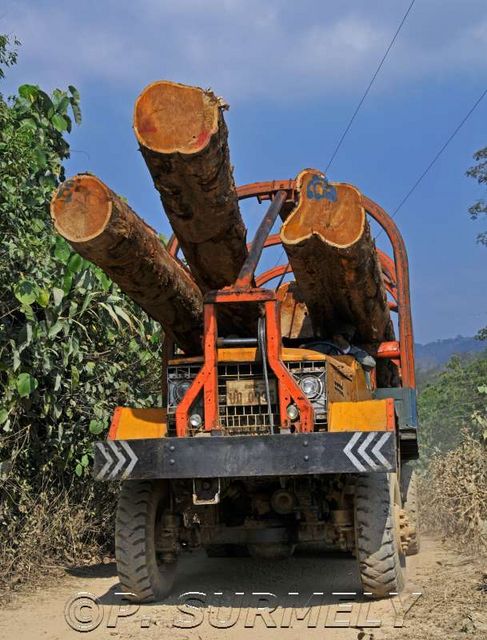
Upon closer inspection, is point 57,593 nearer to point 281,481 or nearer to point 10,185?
point 281,481

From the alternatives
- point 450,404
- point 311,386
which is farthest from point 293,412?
point 450,404

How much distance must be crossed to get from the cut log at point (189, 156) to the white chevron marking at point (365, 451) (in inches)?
73.8

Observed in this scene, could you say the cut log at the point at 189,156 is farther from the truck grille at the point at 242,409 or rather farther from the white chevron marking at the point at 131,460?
the white chevron marking at the point at 131,460

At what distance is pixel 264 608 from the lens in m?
6.39

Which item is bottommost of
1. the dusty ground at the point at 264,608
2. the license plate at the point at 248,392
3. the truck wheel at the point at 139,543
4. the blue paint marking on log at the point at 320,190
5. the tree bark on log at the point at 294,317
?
the dusty ground at the point at 264,608

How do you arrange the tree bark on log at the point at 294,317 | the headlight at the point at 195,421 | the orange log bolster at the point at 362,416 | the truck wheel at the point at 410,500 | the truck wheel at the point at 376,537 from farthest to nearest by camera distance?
the truck wheel at the point at 410,500 < the tree bark on log at the point at 294,317 < the headlight at the point at 195,421 < the orange log bolster at the point at 362,416 < the truck wheel at the point at 376,537

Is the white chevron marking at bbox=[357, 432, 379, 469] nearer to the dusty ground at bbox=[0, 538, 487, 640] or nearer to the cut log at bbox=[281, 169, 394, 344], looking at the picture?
the dusty ground at bbox=[0, 538, 487, 640]

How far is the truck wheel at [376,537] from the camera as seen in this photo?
6.20 m

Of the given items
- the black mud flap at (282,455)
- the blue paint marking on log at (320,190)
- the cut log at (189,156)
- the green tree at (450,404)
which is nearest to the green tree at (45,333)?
the cut log at (189,156)

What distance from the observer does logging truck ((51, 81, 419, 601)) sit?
5953mm

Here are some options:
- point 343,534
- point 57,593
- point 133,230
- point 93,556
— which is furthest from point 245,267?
point 93,556

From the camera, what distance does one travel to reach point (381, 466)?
5.93 metres

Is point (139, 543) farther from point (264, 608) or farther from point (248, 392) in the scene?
point (248, 392)

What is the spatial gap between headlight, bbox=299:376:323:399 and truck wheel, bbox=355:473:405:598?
70 centimetres
